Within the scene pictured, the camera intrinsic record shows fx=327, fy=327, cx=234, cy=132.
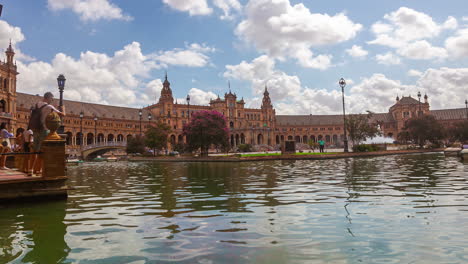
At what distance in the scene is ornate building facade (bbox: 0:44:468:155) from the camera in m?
71.3

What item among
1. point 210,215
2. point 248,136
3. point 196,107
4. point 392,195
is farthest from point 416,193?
point 196,107

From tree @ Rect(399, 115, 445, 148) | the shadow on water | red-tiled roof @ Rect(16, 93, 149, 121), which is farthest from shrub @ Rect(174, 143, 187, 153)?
the shadow on water

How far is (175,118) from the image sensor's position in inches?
4547

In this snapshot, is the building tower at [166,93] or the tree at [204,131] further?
the building tower at [166,93]

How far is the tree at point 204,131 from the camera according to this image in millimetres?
52375

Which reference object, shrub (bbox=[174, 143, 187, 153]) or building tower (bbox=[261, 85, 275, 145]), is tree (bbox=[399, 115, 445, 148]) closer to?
shrub (bbox=[174, 143, 187, 153])

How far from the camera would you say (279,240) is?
523 centimetres

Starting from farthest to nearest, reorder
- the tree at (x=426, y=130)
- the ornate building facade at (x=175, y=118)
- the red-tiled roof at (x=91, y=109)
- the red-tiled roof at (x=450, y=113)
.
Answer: the red-tiled roof at (x=450, y=113) → the red-tiled roof at (x=91, y=109) → the ornate building facade at (x=175, y=118) → the tree at (x=426, y=130)

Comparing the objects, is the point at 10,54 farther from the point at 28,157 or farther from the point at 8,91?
the point at 28,157

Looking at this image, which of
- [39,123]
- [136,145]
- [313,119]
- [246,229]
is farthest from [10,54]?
[313,119]

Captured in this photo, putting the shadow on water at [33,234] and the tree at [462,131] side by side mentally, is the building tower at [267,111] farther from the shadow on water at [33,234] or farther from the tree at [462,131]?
the shadow on water at [33,234]

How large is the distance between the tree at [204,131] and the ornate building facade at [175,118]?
5.69 metres

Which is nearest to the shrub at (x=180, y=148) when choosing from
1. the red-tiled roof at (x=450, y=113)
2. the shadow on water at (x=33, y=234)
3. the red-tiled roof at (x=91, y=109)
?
the red-tiled roof at (x=91, y=109)

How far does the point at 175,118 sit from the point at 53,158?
107m
